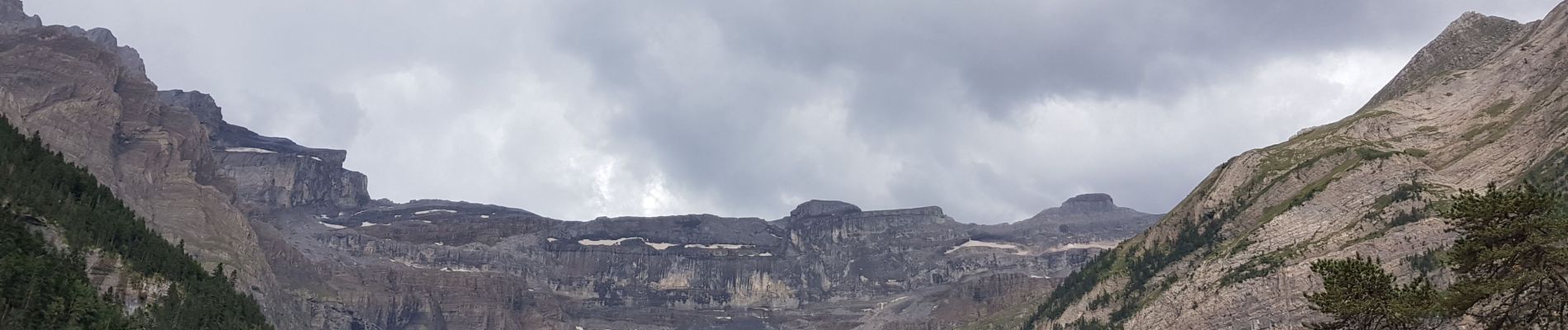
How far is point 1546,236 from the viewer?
158 feet

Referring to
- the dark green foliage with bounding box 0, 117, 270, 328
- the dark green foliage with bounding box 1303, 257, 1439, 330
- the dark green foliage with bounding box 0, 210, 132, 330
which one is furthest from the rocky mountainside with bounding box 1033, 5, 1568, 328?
the dark green foliage with bounding box 0, 117, 270, 328

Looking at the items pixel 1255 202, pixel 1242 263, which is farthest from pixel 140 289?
pixel 1255 202

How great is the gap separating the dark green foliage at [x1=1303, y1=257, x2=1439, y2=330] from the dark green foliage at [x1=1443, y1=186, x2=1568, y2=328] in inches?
73.5

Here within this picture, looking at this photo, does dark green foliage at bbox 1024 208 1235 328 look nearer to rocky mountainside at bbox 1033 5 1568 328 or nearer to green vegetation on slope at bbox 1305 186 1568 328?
rocky mountainside at bbox 1033 5 1568 328

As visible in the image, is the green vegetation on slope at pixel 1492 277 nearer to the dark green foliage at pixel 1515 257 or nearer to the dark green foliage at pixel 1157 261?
the dark green foliage at pixel 1515 257

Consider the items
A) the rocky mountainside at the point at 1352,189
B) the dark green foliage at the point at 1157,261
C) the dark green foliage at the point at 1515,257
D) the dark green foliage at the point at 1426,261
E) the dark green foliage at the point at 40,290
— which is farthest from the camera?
the dark green foliage at the point at 1157,261

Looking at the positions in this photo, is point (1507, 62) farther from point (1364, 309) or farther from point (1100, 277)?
point (1364, 309)

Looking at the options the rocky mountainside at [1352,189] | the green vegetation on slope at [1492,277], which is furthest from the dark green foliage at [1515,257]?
the rocky mountainside at [1352,189]

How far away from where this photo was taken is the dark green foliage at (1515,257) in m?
46.8

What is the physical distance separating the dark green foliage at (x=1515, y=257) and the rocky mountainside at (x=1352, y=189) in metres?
61.0

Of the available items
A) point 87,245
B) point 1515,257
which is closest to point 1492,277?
point 1515,257

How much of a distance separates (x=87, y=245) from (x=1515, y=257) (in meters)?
127

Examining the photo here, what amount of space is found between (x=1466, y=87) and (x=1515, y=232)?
14325cm

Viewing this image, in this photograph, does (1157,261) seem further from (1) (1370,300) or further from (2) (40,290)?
(2) (40,290)
